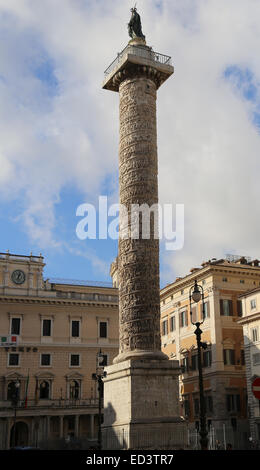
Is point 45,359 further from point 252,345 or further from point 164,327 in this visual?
point 252,345

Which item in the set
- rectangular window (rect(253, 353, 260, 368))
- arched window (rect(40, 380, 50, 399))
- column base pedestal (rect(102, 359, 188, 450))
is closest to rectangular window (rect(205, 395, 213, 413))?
rectangular window (rect(253, 353, 260, 368))

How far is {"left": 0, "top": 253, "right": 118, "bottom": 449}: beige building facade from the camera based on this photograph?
126ft

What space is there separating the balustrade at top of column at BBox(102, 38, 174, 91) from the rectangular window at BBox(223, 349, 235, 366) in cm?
1709

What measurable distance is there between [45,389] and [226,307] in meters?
13.3

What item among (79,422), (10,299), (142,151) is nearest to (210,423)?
(79,422)

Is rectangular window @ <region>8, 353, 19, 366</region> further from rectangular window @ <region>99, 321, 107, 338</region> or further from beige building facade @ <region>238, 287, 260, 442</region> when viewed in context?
beige building facade @ <region>238, 287, 260, 442</region>

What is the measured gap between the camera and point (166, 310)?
43531 millimetres

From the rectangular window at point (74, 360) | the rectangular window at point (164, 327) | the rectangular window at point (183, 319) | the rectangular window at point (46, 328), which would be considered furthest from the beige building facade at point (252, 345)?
the rectangular window at point (46, 328)
